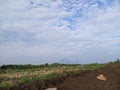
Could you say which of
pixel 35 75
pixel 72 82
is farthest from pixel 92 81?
pixel 35 75

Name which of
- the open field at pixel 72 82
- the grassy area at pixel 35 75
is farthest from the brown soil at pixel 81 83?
the grassy area at pixel 35 75

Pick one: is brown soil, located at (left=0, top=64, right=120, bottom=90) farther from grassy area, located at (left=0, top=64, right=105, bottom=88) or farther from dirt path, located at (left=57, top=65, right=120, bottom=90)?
grassy area, located at (left=0, top=64, right=105, bottom=88)

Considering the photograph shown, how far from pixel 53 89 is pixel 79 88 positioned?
124 cm

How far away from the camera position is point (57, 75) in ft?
42.8

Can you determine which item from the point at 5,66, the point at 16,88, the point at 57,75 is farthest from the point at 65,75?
the point at 5,66

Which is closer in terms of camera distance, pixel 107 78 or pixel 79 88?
pixel 79 88

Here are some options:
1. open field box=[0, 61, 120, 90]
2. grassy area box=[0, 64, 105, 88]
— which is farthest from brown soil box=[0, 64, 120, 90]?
grassy area box=[0, 64, 105, 88]

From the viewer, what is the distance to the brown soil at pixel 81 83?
11.8m

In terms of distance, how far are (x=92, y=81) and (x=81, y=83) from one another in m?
0.59

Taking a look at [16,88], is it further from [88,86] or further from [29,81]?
[88,86]

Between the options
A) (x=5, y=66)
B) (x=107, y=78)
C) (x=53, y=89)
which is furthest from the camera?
(x=5, y=66)

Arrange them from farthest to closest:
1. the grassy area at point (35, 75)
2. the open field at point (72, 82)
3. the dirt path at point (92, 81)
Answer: the grassy area at point (35, 75)
the open field at point (72, 82)
the dirt path at point (92, 81)

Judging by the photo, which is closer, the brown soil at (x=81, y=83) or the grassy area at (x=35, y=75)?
the brown soil at (x=81, y=83)

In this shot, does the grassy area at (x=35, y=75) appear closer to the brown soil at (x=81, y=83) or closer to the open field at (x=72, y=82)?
the open field at (x=72, y=82)
